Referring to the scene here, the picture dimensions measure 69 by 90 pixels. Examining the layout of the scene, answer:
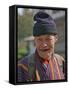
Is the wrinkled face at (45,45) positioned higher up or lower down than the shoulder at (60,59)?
higher up

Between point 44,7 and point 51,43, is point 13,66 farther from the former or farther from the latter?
point 44,7

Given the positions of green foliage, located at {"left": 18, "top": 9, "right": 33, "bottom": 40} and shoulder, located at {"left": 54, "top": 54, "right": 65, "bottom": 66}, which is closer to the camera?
green foliage, located at {"left": 18, "top": 9, "right": 33, "bottom": 40}

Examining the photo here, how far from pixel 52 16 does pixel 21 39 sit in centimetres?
38

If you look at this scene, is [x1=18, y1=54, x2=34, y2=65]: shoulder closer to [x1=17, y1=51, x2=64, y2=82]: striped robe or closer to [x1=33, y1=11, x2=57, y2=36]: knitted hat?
[x1=17, y1=51, x2=64, y2=82]: striped robe

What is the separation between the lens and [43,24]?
2.77 meters

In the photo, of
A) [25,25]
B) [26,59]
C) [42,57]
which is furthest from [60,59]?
[25,25]

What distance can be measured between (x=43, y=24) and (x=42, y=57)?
1.00 ft

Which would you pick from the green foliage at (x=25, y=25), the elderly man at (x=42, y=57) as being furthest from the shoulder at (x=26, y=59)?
the green foliage at (x=25, y=25)

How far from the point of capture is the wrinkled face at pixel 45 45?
2762 millimetres

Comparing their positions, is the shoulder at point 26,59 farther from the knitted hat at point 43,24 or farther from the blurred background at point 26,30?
the knitted hat at point 43,24

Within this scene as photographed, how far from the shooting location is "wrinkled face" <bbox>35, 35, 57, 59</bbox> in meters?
2.76

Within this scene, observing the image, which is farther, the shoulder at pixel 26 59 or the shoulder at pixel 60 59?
the shoulder at pixel 60 59

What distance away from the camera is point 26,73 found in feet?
8.95

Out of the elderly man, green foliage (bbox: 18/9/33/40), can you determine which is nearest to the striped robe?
the elderly man
